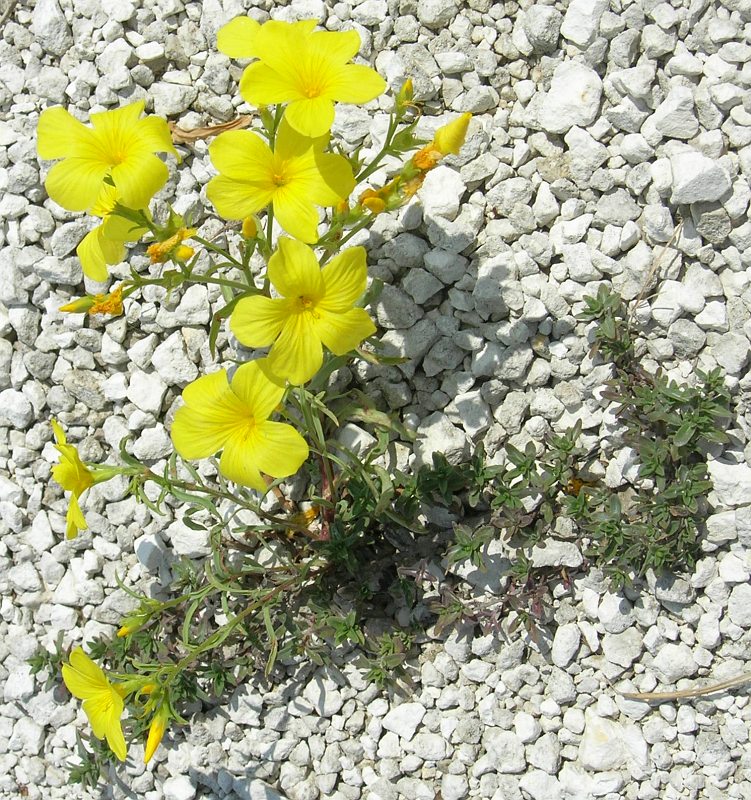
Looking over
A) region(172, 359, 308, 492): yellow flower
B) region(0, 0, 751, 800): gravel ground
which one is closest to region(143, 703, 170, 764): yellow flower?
region(0, 0, 751, 800): gravel ground

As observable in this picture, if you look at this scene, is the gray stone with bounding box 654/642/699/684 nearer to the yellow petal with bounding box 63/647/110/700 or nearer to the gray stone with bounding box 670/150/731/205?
the gray stone with bounding box 670/150/731/205

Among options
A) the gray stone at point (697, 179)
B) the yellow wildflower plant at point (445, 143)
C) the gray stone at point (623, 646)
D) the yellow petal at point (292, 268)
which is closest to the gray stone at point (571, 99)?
the gray stone at point (697, 179)

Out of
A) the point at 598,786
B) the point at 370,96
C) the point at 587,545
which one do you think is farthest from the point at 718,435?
the point at 370,96

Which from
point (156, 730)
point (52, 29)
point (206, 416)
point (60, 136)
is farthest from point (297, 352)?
point (52, 29)

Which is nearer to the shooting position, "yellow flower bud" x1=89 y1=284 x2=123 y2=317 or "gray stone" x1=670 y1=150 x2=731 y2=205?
"yellow flower bud" x1=89 y1=284 x2=123 y2=317

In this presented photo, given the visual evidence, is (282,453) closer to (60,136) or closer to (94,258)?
(94,258)

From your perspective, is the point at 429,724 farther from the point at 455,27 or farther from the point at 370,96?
the point at 455,27
